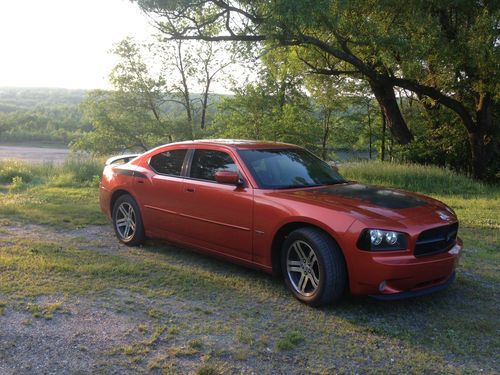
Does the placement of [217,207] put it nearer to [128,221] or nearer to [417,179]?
[128,221]

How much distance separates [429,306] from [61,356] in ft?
10.5

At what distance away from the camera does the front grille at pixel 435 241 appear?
4.51 m

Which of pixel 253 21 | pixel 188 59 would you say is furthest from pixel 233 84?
pixel 253 21

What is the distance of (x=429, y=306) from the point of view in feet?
15.8

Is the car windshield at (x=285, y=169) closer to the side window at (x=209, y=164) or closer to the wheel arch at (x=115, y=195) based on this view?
the side window at (x=209, y=164)

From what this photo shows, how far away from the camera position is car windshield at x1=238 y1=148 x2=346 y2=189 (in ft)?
18.1

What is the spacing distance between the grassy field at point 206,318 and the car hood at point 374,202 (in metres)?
0.87

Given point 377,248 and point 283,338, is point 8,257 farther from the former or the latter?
point 377,248

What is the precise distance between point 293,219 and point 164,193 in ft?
6.80

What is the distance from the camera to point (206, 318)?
4.46m

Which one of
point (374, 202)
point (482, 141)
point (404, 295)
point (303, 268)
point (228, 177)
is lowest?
point (404, 295)

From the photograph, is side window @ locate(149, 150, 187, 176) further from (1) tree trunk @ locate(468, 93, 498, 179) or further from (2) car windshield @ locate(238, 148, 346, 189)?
(1) tree trunk @ locate(468, 93, 498, 179)

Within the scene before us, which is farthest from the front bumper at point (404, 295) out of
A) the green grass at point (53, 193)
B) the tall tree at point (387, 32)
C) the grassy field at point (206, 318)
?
the tall tree at point (387, 32)

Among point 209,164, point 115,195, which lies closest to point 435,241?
point 209,164
